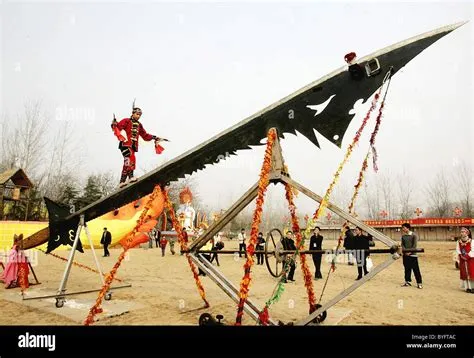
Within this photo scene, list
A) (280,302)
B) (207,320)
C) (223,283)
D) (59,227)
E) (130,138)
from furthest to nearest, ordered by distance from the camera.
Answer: (280,302)
(59,227)
(130,138)
(223,283)
(207,320)

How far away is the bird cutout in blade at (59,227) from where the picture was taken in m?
7.54

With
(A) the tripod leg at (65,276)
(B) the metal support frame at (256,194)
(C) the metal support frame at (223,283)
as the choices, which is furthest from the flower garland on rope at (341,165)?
(A) the tripod leg at (65,276)

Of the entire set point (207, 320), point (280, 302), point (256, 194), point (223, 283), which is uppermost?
point (256, 194)

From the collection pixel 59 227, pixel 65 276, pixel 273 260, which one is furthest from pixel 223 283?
pixel 273 260

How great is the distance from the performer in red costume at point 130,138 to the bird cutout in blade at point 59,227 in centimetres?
195

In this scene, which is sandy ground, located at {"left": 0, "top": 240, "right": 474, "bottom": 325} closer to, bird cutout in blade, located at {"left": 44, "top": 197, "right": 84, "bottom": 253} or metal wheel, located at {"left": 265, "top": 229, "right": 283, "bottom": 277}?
metal wheel, located at {"left": 265, "top": 229, "right": 283, "bottom": 277}

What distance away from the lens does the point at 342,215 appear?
4.53m

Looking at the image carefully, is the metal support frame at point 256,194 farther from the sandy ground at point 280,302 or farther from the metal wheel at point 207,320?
the sandy ground at point 280,302

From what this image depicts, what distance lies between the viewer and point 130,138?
7.11 m

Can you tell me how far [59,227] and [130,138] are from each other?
2.85 meters

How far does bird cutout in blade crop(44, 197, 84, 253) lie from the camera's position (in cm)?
754

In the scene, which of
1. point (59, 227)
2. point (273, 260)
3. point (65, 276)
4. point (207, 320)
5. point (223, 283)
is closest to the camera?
point (207, 320)

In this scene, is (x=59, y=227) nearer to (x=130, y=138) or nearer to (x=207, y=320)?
(x=130, y=138)
